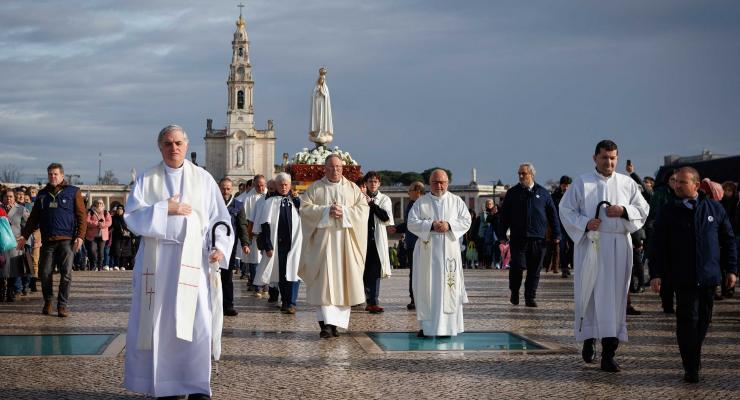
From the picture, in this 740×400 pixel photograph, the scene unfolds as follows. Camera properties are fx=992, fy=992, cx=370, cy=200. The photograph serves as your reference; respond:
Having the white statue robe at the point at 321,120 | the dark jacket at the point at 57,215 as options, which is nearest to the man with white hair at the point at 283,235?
the dark jacket at the point at 57,215

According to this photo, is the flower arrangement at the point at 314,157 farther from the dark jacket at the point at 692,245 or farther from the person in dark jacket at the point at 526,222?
the dark jacket at the point at 692,245

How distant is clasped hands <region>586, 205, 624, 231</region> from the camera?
8922 mm

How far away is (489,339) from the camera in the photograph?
35.6 feet

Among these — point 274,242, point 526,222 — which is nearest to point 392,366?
point 274,242

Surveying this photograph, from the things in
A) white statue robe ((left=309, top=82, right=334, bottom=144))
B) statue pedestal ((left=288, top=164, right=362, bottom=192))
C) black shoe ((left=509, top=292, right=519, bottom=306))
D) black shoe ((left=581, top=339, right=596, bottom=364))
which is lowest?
black shoe ((left=581, top=339, right=596, bottom=364))

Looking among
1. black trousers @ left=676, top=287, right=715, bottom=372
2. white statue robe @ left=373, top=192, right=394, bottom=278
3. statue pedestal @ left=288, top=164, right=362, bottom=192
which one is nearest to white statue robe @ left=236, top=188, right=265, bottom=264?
white statue robe @ left=373, top=192, right=394, bottom=278

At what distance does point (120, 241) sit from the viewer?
89.7ft

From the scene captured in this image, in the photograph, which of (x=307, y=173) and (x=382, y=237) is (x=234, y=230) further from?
(x=307, y=173)

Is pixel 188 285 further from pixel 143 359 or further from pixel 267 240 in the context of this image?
pixel 267 240

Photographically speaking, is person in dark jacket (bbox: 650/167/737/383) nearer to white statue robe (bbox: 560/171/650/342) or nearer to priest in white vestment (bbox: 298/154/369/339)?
white statue robe (bbox: 560/171/650/342)

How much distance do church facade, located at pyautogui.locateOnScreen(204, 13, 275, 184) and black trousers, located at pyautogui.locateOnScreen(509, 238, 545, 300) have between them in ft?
382

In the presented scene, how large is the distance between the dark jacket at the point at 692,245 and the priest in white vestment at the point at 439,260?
116 inches

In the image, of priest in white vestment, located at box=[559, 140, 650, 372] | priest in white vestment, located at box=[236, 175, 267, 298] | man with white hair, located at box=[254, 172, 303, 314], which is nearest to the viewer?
priest in white vestment, located at box=[559, 140, 650, 372]

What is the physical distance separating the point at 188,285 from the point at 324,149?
26.4m
